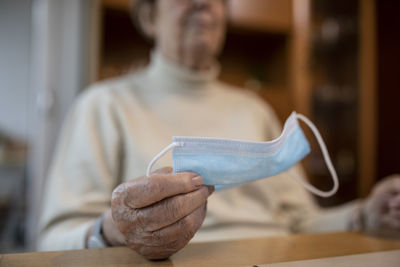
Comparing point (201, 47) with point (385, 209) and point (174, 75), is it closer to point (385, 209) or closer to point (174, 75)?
point (174, 75)

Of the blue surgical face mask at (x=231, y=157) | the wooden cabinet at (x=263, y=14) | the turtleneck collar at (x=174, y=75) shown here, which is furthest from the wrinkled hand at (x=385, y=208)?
the wooden cabinet at (x=263, y=14)

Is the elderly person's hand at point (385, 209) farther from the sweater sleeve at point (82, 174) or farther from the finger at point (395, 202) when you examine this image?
the sweater sleeve at point (82, 174)

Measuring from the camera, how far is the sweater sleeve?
1.88 ft

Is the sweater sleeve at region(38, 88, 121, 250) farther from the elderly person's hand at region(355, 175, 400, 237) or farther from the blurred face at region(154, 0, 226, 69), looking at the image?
the elderly person's hand at region(355, 175, 400, 237)

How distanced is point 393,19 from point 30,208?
6.16 ft

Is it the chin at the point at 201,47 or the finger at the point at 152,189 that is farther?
the chin at the point at 201,47

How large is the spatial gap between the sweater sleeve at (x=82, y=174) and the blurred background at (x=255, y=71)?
380 millimetres

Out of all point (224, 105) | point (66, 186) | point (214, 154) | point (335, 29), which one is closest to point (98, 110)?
point (66, 186)

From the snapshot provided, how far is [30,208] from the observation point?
1056 mm

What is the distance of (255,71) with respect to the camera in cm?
138

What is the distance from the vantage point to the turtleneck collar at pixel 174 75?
83 cm

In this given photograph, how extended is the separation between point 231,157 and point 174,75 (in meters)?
0.54

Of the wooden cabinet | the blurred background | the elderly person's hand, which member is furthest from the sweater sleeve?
the wooden cabinet

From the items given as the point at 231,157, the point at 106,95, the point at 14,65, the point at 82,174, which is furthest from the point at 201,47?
the point at 14,65
